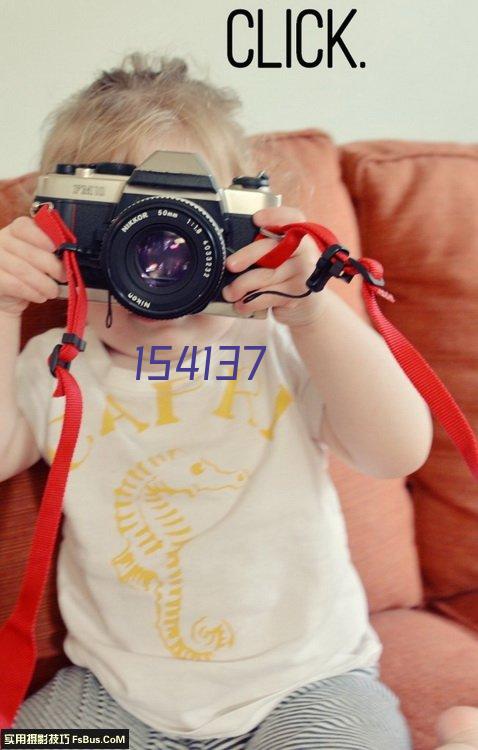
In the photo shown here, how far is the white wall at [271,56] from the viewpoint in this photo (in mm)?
1054

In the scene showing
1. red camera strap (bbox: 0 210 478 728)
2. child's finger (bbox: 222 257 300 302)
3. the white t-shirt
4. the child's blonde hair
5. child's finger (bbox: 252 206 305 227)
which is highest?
the child's blonde hair

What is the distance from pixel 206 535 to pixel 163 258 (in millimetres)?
288

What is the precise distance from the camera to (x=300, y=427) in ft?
2.49

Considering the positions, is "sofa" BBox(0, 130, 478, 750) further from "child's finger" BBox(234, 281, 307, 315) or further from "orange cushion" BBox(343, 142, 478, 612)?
"child's finger" BBox(234, 281, 307, 315)

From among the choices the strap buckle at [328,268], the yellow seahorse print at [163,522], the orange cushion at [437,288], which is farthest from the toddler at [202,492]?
the orange cushion at [437,288]

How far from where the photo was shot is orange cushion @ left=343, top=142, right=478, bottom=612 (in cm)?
93

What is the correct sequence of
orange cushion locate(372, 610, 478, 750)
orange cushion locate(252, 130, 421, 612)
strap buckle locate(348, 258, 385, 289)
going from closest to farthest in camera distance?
strap buckle locate(348, 258, 385, 289)
orange cushion locate(372, 610, 478, 750)
orange cushion locate(252, 130, 421, 612)

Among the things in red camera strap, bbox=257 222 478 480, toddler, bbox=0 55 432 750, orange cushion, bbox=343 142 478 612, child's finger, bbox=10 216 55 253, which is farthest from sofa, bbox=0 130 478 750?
red camera strap, bbox=257 222 478 480

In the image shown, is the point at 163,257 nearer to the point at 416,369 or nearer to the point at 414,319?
the point at 416,369

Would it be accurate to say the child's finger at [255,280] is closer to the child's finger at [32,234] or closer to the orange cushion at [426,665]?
the child's finger at [32,234]

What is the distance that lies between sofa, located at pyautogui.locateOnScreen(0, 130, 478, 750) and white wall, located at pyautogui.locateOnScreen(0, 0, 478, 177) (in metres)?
0.21

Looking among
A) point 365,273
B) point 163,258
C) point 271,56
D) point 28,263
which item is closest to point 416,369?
point 365,273

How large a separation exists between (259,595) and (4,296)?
36 cm

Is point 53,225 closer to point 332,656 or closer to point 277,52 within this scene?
point 332,656
